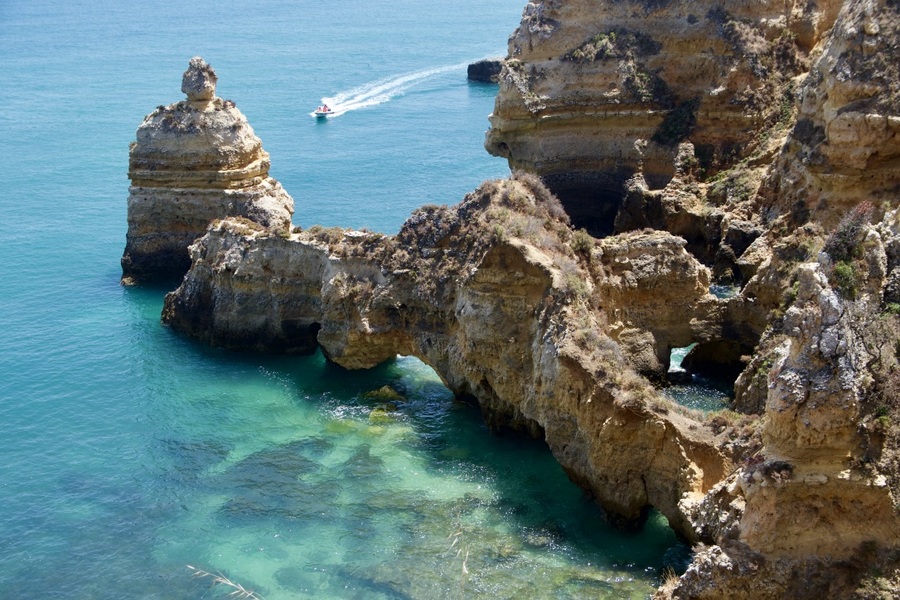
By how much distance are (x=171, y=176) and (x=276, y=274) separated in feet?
37.8

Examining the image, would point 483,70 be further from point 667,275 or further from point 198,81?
point 667,275

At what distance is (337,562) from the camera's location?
24.3 m

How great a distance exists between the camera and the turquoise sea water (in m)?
23.9

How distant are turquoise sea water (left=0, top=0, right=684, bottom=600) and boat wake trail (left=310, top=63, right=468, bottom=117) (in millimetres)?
14400

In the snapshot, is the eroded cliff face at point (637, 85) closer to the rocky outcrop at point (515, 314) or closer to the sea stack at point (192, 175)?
the sea stack at point (192, 175)

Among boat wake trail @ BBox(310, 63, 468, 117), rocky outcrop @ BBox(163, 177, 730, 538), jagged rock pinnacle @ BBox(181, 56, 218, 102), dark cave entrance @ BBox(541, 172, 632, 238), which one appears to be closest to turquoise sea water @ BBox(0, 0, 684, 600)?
rocky outcrop @ BBox(163, 177, 730, 538)

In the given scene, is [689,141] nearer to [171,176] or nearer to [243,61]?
[171,176]

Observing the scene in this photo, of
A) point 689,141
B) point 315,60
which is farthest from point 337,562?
point 315,60

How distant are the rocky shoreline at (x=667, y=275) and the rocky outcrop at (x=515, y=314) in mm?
72

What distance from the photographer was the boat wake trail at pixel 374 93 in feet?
254

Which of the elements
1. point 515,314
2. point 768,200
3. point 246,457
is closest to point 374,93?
point 768,200

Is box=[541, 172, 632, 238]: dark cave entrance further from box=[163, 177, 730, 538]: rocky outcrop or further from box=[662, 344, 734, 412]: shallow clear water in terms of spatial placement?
box=[163, 177, 730, 538]: rocky outcrop

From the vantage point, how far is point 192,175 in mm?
43969

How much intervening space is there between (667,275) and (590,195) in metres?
18.0
